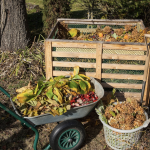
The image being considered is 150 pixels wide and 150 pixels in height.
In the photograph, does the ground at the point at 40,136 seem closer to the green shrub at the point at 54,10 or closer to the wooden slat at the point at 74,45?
the wooden slat at the point at 74,45

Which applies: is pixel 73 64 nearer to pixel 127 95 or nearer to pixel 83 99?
pixel 83 99

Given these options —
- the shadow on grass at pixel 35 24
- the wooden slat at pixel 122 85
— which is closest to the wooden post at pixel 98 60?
the wooden slat at pixel 122 85

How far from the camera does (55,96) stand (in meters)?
2.62

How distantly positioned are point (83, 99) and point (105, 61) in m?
0.82

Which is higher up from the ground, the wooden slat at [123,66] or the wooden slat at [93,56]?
the wooden slat at [93,56]

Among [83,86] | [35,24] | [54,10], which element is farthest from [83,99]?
[35,24]

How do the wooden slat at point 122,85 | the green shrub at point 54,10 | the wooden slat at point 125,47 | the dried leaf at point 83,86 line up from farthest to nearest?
the green shrub at point 54,10 < the wooden slat at point 122,85 < the wooden slat at point 125,47 < the dried leaf at point 83,86

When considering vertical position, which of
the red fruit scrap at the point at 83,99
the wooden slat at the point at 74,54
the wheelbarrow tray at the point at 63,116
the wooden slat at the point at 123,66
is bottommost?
the wheelbarrow tray at the point at 63,116

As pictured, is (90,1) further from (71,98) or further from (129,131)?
(129,131)

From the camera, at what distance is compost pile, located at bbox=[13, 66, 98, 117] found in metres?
2.53

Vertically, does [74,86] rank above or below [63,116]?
above

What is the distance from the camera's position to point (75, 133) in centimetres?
279

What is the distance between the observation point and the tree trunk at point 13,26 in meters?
4.86

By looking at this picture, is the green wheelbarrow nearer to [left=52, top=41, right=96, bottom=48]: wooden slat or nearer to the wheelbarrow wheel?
the wheelbarrow wheel
